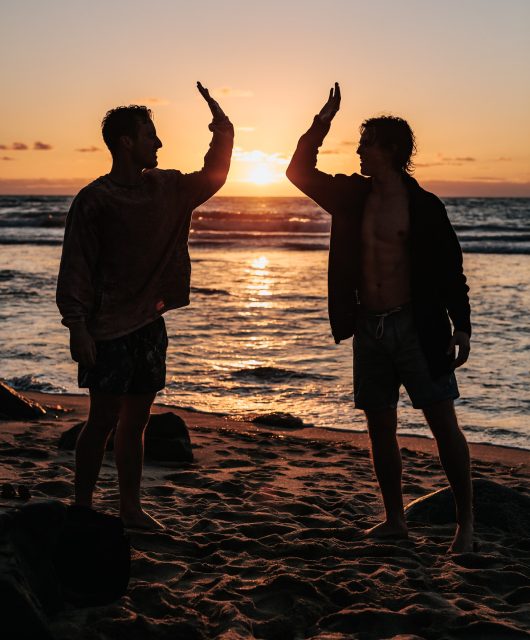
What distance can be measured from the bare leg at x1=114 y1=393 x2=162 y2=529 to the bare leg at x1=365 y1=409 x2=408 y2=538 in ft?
3.67

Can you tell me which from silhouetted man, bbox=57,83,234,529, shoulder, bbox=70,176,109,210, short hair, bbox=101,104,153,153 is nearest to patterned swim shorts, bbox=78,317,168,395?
silhouetted man, bbox=57,83,234,529

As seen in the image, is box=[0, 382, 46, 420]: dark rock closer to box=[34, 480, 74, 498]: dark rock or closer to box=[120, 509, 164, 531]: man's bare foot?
box=[34, 480, 74, 498]: dark rock

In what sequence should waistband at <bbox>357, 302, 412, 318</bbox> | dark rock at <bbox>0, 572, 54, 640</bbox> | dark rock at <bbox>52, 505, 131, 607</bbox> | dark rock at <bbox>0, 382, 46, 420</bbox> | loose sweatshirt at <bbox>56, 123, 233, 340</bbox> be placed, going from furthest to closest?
1. dark rock at <bbox>0, 382, 46, 420</bbox>
2. waistband at <bbox>357, 302, 412, 318</bbox>
3. loose sweatshirt at <bbox>56, 123, 233, 340</bbox>
4. dark rock at <bbox>52, 505, 131, 607</bbox>
5. dark rock at <bbox>0, 572, 54, 640</bbox>

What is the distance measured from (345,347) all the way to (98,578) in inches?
260

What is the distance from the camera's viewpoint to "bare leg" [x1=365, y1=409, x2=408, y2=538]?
3.27 metres

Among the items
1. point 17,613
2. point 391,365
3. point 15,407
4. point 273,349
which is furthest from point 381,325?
point 273,349

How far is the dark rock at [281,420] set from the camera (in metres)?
5.99

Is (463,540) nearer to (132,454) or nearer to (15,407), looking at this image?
(132,454)

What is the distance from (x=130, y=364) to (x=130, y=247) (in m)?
0.55

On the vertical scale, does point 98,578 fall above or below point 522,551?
above

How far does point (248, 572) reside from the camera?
287cm

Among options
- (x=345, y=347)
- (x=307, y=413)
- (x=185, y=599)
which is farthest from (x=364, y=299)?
(x=345, y=347)

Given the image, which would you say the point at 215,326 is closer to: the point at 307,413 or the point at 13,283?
the point at 307,413

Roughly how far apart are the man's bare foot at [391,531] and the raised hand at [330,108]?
2069mm
